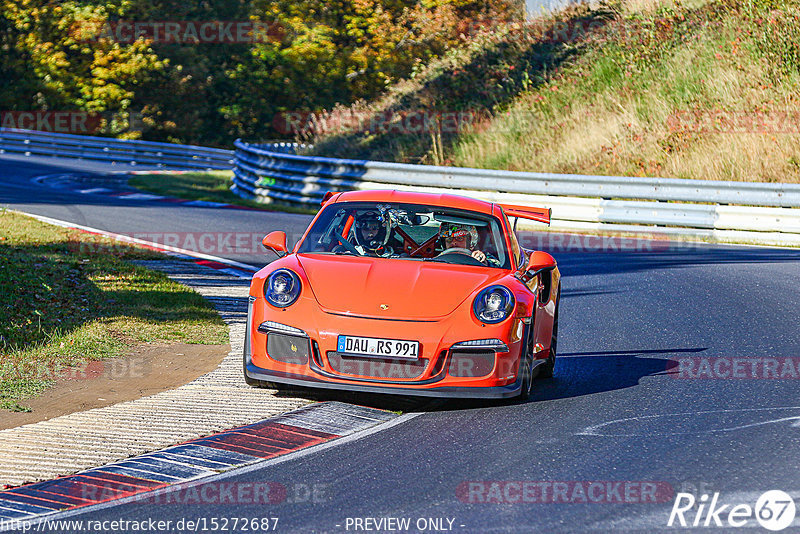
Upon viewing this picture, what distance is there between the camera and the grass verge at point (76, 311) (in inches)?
325

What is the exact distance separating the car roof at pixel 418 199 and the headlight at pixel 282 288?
1.23 meters

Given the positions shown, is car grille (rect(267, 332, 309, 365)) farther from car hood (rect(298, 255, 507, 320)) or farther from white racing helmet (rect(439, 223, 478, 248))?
white racing helmet (rect(439, 223, 478, 248))

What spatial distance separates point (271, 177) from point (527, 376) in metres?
18.3

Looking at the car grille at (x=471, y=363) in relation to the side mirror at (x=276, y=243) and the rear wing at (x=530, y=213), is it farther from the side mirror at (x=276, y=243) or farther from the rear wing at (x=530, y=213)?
the rear wing at (x=530, y=213)

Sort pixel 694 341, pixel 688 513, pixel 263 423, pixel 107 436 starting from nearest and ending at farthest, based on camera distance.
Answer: pixel 688 513
pixel 107 436
pixel 263 423
pixel 694 341

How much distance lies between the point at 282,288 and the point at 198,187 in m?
22.1

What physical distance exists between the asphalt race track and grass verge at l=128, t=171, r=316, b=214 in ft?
45.9

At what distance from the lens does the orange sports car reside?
6840mm

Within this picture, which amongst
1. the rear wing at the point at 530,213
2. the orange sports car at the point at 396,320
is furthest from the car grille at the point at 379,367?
the rear wing at the point at 530,213

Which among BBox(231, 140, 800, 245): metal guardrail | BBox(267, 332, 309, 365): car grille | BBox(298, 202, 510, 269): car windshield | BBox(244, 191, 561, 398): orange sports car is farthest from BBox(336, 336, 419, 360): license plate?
BBox(231, 140, 800, 245): metal guardrail

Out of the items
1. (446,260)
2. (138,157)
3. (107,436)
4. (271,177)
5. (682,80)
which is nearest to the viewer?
(107,436)

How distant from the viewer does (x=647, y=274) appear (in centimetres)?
1414

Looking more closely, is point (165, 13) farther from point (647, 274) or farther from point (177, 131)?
point (647, 274)

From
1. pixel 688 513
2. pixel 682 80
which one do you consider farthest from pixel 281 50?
pixel 688 513
